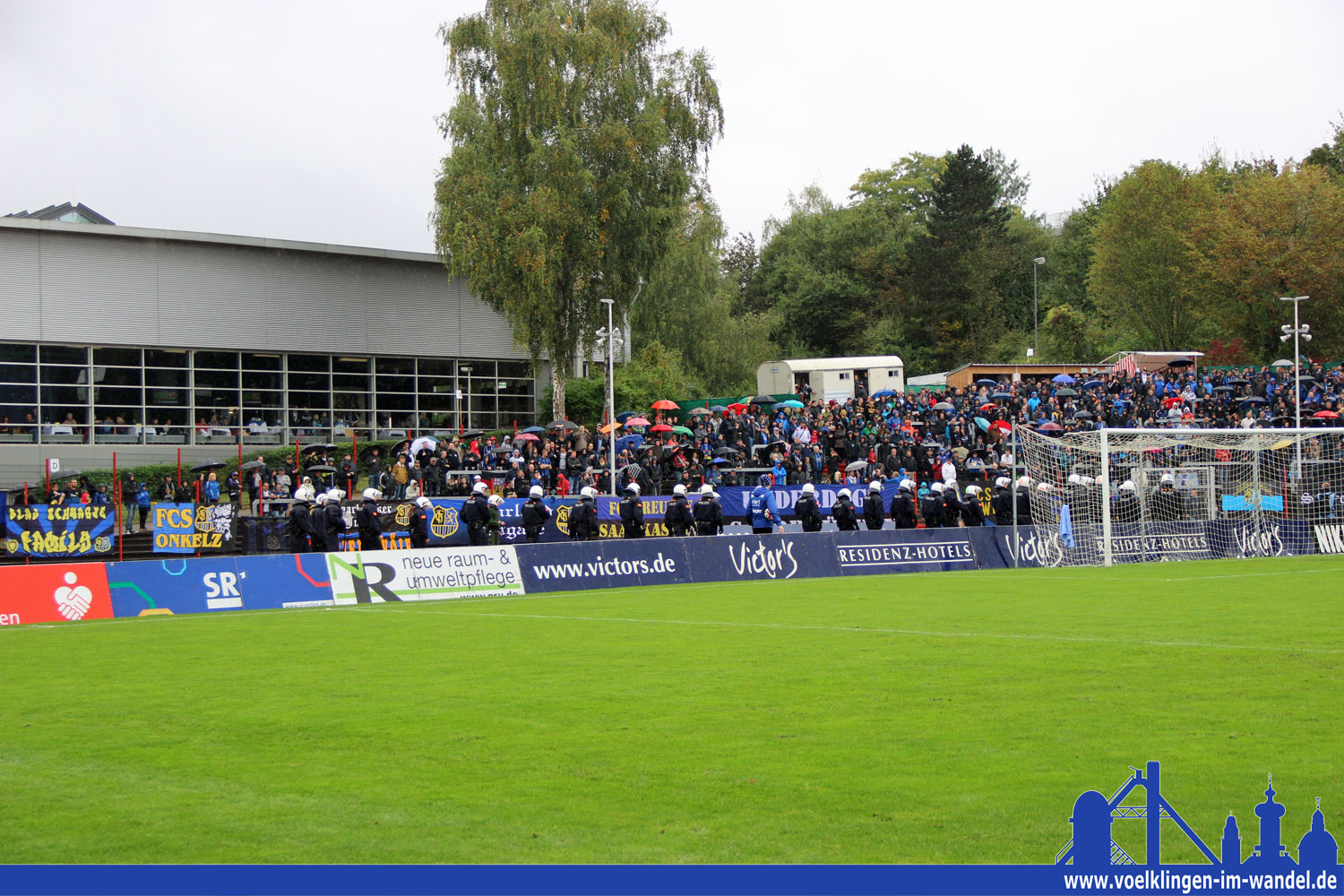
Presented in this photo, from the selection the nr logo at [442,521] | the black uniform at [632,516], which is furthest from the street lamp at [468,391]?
the black uniform at [632,516]

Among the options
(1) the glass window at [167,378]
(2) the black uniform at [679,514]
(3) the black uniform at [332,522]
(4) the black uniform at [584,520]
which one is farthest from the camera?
(1) the glass window at [167,378]

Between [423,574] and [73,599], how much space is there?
6.28 meters

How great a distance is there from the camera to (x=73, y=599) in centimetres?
2152

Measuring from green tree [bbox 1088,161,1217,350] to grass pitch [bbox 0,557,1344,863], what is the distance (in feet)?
210

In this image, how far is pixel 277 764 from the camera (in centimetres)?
866

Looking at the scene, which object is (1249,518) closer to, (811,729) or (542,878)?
(811,729)

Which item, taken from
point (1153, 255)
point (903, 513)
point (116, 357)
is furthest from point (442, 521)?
point (1153, 255)

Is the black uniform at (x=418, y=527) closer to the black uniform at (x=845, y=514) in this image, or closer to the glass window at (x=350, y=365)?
the black uniform at (x=845, y=514)

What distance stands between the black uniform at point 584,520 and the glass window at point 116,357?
25.4 metres

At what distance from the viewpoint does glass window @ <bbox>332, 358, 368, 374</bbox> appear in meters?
53.1

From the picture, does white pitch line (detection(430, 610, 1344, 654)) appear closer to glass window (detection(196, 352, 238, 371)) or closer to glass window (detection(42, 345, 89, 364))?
glass window (detection(42, 345, 89, 364))

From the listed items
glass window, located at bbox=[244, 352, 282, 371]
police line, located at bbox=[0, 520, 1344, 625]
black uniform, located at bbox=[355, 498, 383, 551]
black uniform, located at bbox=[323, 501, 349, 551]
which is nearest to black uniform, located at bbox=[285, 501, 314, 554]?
black uniform, located at bbox=[323, 501, 349, 551]

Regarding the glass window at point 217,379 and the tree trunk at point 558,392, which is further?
the tree trunk at point 558,392

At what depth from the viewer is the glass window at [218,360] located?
1937 inches
